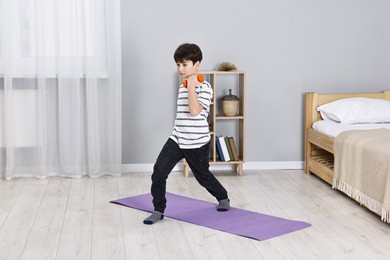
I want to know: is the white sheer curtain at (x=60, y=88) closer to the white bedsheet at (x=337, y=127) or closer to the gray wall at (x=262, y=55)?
the gray wall at (x=262, y=55)

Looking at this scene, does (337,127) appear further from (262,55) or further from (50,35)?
(50,35)

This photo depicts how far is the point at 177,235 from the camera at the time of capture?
10.7 ft

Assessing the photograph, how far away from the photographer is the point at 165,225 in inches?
135

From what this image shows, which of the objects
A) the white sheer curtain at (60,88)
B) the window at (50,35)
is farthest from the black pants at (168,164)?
the window at (50,35)

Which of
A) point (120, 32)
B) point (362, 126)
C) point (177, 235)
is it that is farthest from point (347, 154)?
point (120, 32)

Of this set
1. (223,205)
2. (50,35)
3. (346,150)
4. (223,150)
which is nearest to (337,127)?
(346,150)

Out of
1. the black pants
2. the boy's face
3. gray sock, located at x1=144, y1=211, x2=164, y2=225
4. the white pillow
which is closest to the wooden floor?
gray sock, located at x1=144, y1=211, x2=164, y2=225

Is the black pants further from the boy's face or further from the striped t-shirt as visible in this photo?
the boy's face

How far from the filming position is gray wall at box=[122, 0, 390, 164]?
15.7 ft

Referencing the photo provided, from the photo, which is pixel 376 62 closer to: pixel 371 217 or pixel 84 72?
pixel 371 217

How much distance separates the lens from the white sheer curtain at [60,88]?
180 inches

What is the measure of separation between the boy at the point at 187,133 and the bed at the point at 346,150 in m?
0.90

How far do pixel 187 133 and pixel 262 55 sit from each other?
1.60 metres

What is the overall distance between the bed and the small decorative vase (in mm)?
537
